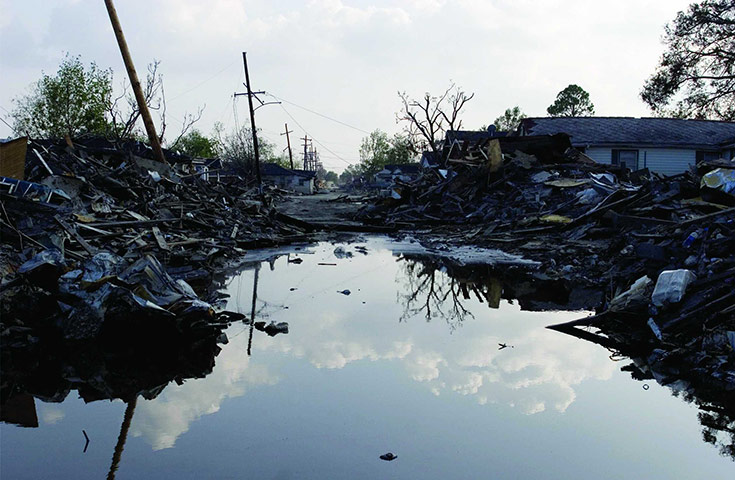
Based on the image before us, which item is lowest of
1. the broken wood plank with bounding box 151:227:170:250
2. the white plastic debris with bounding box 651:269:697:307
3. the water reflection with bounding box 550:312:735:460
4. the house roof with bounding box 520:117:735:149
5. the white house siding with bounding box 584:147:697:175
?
→ the water reflection with bounding box 550:312:735:460

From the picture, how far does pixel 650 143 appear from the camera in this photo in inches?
1173

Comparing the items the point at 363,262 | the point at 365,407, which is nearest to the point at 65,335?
the point at 365,407

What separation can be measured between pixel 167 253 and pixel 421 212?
13033mm

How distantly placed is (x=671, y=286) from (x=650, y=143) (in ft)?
87.4

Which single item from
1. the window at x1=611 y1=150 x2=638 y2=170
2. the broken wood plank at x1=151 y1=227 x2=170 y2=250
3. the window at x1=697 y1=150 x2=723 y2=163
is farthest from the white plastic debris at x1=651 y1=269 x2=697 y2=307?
the window at x1=697 y1=150 x2=723 y2=163

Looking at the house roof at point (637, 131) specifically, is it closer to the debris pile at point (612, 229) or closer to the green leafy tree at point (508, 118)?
the debris pile at point (612, 229)

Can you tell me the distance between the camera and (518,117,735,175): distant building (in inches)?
1174

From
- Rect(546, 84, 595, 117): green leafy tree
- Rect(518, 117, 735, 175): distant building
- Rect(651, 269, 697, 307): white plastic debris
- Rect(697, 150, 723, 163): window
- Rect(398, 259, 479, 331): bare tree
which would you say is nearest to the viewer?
Rect(651, 269, 697, 307): white plastic debris

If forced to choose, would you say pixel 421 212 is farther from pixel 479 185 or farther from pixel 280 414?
pixel 280 414

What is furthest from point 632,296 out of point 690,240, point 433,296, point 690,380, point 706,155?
point 706,155

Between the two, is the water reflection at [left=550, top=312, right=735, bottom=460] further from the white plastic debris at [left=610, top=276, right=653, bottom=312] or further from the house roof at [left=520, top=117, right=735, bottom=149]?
the house roof at [left=520, top=117, right=735, bottom=149]

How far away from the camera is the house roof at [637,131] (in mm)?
29922

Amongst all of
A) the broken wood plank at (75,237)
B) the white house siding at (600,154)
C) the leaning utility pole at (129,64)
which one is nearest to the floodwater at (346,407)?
the broken wood plank at (75,237)

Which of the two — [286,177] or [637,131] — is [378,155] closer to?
[286,177]
